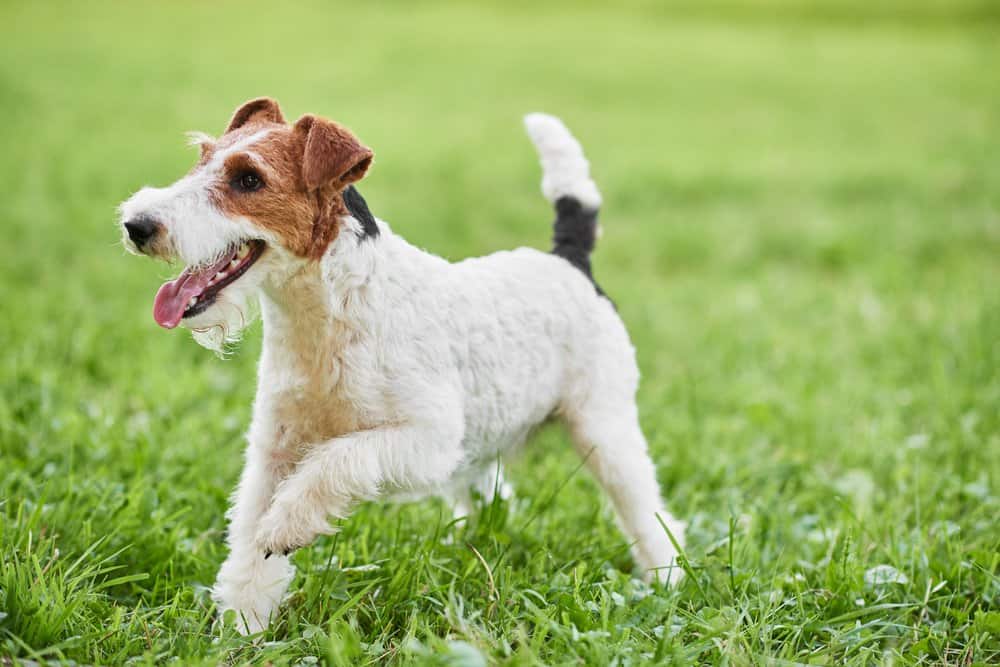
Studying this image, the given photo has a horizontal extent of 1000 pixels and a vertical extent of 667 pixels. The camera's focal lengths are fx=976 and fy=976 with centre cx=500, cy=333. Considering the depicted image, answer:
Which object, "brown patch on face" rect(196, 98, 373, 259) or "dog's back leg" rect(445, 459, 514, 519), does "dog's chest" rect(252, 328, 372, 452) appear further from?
"dog's back leg" rect(445, 459, 514, 519)

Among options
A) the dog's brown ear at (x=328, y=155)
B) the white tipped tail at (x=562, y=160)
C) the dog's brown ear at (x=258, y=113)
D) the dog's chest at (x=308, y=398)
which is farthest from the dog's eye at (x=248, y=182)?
the white tipped tail at (x=562, y=160)

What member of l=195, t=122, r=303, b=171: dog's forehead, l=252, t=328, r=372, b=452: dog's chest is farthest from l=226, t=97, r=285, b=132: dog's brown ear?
l=252, t=328, r=372, b=452: dog's chest

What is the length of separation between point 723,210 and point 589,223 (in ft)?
24.9

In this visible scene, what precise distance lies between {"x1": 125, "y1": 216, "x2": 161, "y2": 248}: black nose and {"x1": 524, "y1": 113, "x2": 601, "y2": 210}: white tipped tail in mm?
1811

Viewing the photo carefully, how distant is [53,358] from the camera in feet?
18.6

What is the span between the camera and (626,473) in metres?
3.80

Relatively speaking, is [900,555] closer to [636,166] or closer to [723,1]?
[636,166]

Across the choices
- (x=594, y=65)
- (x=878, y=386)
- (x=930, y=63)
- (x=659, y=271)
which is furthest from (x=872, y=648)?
(x=930, y=63)

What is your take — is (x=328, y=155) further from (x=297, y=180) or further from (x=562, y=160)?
(x=562, y=160)

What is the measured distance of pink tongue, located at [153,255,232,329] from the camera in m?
2.81

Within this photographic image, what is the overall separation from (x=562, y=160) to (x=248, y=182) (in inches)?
62.2

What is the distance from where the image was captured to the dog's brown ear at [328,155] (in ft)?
9.41

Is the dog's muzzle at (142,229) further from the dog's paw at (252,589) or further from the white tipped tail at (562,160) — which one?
the white tipped tail at (562,160)

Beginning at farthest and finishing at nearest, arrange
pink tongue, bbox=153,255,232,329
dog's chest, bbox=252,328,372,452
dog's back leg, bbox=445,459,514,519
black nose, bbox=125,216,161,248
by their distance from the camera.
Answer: dog's back leg, bbox=445,459,514,519 → dog's chest, bbox=252,328,372,452 → pink tongue, bbox=153,255,232,329 → black nose, bbox=125,216,161,248
